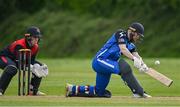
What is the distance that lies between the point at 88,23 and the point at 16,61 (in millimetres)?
40488

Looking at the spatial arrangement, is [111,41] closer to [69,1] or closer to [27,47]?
[27,47]

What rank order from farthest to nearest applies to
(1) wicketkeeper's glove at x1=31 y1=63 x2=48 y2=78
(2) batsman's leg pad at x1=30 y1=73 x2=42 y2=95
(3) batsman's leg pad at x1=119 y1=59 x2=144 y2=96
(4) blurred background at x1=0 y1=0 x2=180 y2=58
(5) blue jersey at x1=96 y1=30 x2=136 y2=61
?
(4) blurred background at x1=0 y1=0 x2=180 y2=58 < (2) batsman's leg pad at x1=30 y1=73 x2=42 y2=95 < (1) wicketkeeper's glove at x1=31 y1=63 x2=48 y2=78 < (5) blue jersey at x1=96 y1=30 x2=136 y2=61 < (3) batsman's leg pad at x1=119 y1=59 x2=144 y2=96

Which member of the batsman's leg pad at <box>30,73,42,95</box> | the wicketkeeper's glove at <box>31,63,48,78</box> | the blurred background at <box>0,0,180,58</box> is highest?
the blurred background at <box>0,0,180,58</box>

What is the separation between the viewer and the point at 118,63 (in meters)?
16.5

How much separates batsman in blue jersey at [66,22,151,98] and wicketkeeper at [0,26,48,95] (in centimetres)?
91

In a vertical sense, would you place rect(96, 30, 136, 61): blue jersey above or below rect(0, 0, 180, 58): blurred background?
below

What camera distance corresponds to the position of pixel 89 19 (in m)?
58.9

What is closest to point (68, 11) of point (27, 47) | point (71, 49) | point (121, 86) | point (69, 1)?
point (69, 1)

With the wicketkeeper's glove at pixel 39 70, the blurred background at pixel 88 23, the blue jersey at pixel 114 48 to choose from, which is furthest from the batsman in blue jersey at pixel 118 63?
the blurred background at pixel 88 23

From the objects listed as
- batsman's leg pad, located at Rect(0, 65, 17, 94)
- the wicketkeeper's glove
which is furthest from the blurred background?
batsman's leg pad, located at Rect(0, 65, 17, 94)

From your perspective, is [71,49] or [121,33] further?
[71,49]

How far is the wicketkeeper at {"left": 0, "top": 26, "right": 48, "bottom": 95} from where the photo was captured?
17.2m

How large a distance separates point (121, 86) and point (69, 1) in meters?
41.3

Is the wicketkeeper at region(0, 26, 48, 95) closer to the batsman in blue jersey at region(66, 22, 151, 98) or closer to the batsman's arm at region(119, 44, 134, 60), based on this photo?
the batsman in blue jersey at region(66, 22, 151, 98)
